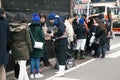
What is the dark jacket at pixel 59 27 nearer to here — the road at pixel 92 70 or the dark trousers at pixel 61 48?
the dark trousers at pixel 61 48

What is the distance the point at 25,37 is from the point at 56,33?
1435 millimetres

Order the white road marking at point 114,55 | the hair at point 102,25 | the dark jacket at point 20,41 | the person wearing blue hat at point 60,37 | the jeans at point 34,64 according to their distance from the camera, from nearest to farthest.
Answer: the dark jacket at point 20,41, the jeans at point 34,64, the person wearing blue hat at point 60,37, the hair at point 102,25, the white road marking at point 114,55

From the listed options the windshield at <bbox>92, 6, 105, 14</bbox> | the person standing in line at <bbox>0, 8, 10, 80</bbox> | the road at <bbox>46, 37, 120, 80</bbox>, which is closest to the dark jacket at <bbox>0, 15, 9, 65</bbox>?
the person standing in line at <bbox>0, 8, 10, 80</bbox>

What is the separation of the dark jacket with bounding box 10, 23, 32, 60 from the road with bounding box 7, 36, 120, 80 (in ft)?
4.16

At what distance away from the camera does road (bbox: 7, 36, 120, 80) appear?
30.9ft

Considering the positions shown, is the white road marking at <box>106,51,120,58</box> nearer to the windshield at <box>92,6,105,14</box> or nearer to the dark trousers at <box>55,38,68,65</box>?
the dark trousers at <box>55,38,68,65</box>

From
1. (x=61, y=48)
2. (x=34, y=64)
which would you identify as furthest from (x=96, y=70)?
(x=34, y=64)

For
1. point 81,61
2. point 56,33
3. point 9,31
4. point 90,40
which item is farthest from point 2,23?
point 90,40

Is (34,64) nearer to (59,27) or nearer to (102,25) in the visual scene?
(59,27)

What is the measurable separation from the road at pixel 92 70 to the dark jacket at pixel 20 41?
127 centimetres

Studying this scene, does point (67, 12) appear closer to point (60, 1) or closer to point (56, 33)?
point (60, 1)

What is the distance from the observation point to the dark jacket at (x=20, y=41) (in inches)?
314

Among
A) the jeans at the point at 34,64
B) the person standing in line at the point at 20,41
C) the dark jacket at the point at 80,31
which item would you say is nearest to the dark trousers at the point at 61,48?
the jeans at the point at 34,64

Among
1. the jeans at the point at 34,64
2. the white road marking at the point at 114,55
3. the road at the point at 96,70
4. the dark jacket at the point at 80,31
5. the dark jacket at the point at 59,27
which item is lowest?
the white road marking at the point at 114,55
